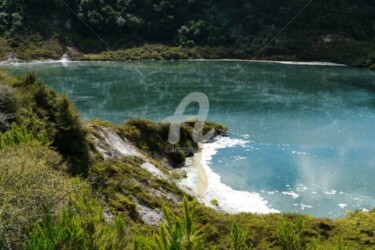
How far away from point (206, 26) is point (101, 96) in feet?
268

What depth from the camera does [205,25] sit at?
150000mm

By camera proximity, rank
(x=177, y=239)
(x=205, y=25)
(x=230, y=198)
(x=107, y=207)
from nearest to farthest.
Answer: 1. (x=177, y=239)
2. (x=107, y=207)
3. (x=230, y=198)
4. (x=205, y=25)

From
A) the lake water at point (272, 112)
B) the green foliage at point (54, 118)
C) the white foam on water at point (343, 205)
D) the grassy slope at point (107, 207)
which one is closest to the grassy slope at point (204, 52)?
the lake water at point (272, 112)

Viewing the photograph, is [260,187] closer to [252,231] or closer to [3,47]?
[252,231]

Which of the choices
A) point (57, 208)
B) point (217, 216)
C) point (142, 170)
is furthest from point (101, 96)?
point (57, 208)

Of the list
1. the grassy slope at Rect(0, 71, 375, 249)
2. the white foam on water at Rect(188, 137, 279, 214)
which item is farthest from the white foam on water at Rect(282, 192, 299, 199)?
the grassy slope at Rect(0, 71, 375, 249)

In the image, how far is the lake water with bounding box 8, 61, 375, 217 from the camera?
37156mm

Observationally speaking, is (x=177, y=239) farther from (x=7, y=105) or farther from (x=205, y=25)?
(x=205, y=25)

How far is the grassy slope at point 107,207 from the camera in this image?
42.8 feet

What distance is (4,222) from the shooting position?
1213 cm

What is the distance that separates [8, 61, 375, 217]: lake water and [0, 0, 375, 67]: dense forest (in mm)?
19505

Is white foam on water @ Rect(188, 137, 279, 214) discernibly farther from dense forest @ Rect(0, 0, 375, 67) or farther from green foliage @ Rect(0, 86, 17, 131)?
dense forest @ Rect(0, 0, 375, 67)

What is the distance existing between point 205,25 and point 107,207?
13204 cm

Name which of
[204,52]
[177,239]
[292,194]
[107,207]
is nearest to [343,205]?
[292,194]
